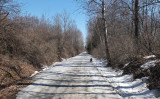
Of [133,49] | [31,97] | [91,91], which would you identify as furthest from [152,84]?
[133,49]

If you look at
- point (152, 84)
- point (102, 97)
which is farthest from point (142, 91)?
point (102, 97)

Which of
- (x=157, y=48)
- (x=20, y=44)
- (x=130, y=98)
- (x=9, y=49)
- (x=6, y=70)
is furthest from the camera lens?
(x=20, y=44)

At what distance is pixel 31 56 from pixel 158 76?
36.3 ft

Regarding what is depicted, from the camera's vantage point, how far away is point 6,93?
17.5 feet

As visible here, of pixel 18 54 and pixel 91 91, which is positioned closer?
pixel 91 91

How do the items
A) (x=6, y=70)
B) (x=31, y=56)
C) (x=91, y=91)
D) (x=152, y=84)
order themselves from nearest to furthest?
1. (x=152, y=84)
2. (x=91, y=91)
3. (x=6, y=70)
4. (x=31, y=56)

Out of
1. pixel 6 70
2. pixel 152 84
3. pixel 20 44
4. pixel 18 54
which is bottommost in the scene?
pixel 152 84

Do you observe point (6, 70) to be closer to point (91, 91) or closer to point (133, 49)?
point (91, 91)

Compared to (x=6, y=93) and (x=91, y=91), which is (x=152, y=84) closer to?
(x=91, y=91)

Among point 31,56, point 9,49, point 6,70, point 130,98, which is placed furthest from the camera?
point 31,56

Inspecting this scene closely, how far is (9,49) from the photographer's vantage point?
10508 millimetres

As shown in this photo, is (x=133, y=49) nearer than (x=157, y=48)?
No

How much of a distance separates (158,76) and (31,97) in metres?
5.40

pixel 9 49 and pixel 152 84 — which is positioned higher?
pixel 9 49
